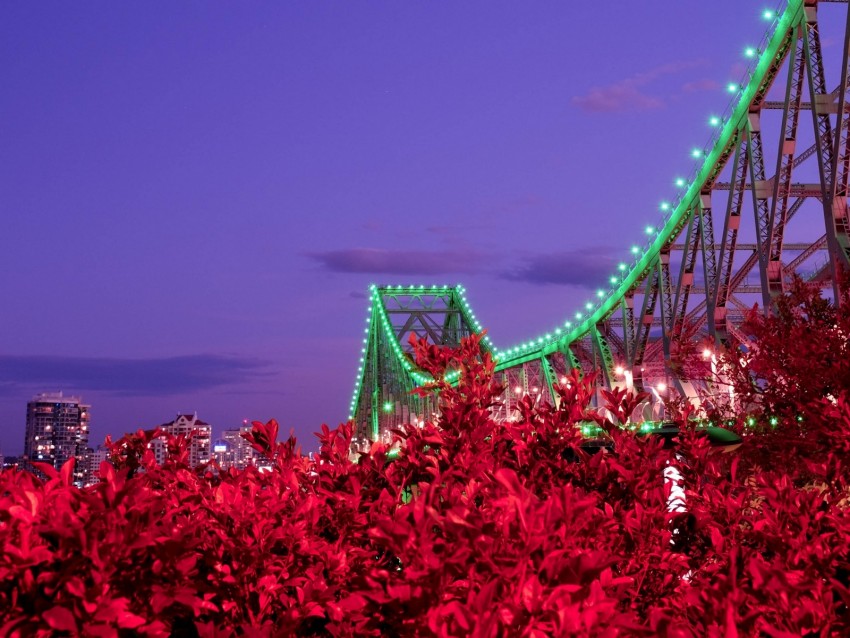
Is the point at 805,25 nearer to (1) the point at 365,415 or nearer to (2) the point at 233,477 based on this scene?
(2) the point at 233,477

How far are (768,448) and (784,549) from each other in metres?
14.7

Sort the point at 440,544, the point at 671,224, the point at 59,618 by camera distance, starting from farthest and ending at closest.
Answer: the point at 671,224 < the point at 440,544 < the point at 59,618

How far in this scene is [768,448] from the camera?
17.7 metres

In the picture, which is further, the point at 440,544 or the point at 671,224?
the point at 671,224

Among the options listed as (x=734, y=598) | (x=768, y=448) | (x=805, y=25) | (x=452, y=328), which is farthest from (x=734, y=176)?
(x=452, y=328)

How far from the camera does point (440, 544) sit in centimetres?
316

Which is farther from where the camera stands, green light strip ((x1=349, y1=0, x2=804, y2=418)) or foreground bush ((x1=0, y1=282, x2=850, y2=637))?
green light strip ((x1=349, y1=0, x2=804, y2=418))

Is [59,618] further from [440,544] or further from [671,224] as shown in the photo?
[671,224]

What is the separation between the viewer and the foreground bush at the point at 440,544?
9.62 feet

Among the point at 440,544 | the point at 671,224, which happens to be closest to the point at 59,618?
the point at 440,544

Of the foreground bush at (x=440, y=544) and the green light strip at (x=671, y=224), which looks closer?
the foreground bush at (x=440, y=544)

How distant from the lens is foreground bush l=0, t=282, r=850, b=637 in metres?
2.93

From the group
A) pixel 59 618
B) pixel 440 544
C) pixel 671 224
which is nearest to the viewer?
pixel 59 618

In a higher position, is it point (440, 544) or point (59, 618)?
point (440, 544)
